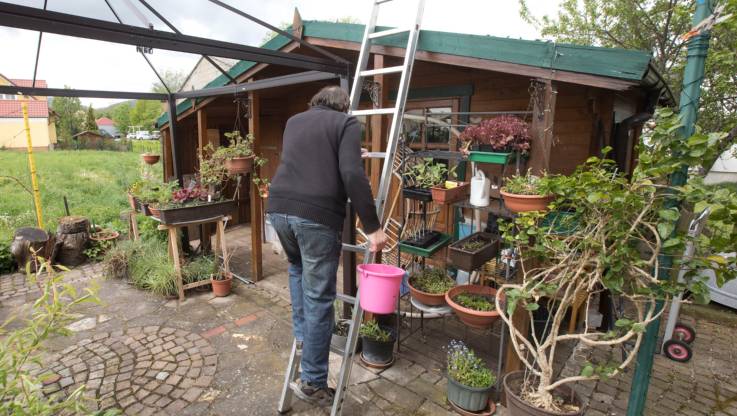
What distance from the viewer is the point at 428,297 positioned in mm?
3162

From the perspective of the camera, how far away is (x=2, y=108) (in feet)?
81.0

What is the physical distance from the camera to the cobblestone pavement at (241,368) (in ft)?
9.07

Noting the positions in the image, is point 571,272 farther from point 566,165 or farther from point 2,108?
point 2,108

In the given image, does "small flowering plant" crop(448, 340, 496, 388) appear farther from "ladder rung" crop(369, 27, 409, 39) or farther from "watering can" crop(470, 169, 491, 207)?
"ladder rung" crop(369, 27, 409, 39)

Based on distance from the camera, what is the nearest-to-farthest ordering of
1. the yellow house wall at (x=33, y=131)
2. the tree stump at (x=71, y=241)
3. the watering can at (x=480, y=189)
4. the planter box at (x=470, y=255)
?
the planter box at (x=470, y=255)
the watering can at (x=480, y=189)
the tree stump at (x=71, y=241)
the yellow house wall at (x=33, y=131)

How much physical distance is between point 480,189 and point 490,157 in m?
0.27

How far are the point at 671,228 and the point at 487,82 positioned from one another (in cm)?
302

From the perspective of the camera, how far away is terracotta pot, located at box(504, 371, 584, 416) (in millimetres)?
1989

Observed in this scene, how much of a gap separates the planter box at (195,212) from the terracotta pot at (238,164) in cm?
46

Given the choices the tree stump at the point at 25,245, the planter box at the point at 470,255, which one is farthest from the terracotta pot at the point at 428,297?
the tree stump at the point at 25,245

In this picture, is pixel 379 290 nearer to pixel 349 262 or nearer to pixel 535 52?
pixel 349 262

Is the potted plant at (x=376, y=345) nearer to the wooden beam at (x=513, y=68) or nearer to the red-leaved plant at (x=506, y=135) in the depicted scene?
the red-leaved plant at (x=506, y=135)

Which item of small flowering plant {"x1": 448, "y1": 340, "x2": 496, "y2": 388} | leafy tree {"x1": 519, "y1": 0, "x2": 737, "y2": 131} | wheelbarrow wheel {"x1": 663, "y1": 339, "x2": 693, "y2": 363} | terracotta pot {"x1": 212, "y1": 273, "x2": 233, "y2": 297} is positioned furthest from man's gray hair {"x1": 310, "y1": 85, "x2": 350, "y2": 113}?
leafy tree {"x1": 519, "y1": 0, "x2": 737, "y2": 131}

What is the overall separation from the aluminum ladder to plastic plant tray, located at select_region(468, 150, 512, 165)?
0.58 m
